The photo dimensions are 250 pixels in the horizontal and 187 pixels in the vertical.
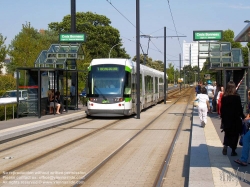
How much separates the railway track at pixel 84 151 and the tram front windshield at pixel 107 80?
391cm

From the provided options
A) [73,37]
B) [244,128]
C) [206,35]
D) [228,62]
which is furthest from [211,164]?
[206,35]

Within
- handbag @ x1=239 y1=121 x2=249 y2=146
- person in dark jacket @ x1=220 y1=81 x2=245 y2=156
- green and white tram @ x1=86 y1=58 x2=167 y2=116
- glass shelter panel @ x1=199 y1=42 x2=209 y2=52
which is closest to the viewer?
handbag @ x1=239 y1=121 x2=249 y2=146

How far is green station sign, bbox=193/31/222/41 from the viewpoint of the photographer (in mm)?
30209

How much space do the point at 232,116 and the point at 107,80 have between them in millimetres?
13563

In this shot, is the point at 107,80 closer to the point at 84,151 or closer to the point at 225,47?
the point at 225,47

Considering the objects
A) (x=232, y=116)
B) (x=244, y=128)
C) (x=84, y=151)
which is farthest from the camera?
(x=84, y=151)

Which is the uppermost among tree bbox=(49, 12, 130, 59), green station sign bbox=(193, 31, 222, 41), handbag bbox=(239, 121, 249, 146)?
tree bbox=(49, 12, 130, 59)

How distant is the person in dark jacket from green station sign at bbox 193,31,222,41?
20234 mm

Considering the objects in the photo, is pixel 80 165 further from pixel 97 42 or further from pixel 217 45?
pixel 97 42

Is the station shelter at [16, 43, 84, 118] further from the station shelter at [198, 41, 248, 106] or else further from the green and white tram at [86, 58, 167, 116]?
the station shelter at [198, 41, 248, 106]

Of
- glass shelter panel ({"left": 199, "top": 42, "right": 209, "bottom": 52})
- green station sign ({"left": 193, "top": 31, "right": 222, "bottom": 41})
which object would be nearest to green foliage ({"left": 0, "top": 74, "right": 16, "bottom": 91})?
green station sign ({"left": 193, "top": 31, "right": 222, "bottom": 41})

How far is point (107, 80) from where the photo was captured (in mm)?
23297

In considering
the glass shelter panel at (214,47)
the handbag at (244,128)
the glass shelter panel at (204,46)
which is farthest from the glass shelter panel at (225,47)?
the handbag at (244,128)

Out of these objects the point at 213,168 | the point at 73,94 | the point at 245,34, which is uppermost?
the point at 245,34
